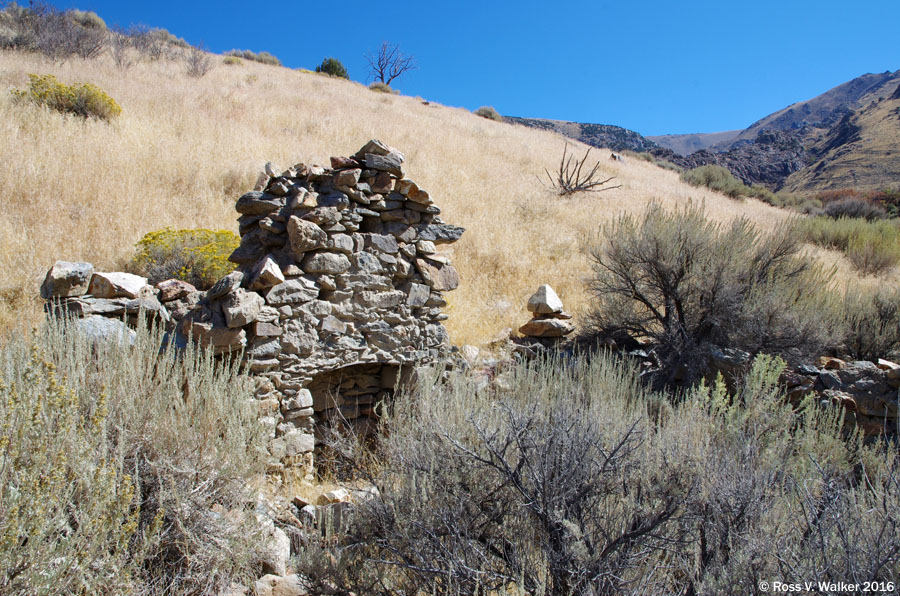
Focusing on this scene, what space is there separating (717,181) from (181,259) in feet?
79.5

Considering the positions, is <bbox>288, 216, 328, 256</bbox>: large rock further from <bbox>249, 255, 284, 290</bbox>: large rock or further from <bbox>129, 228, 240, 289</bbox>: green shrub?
<bbox>129, 228, 240, 289</bbox>: green shrub

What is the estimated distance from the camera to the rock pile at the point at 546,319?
6.79m

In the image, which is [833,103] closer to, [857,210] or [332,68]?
[857,210]

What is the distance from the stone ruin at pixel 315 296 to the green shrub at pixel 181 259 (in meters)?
1.74

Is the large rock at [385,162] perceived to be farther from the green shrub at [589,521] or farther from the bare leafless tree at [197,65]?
the bare leafless tree at [197,65]

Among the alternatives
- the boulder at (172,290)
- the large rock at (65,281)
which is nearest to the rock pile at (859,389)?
the boulder at (172,290)

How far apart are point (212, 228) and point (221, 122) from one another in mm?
5569

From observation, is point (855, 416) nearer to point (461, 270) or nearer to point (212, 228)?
point (461, 270)

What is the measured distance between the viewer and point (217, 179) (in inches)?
361

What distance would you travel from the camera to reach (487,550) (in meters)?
2.63

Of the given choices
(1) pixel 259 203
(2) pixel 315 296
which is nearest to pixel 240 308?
(2) pixel 315 296

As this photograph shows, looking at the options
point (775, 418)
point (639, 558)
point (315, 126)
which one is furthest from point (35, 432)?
point (315, 126)

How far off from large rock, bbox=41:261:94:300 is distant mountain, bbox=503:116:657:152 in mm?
52940

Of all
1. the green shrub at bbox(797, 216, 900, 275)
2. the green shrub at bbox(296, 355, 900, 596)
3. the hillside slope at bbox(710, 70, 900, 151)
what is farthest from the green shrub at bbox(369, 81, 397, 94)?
the hillside slope at bbox(710, 70, 900, 151)
